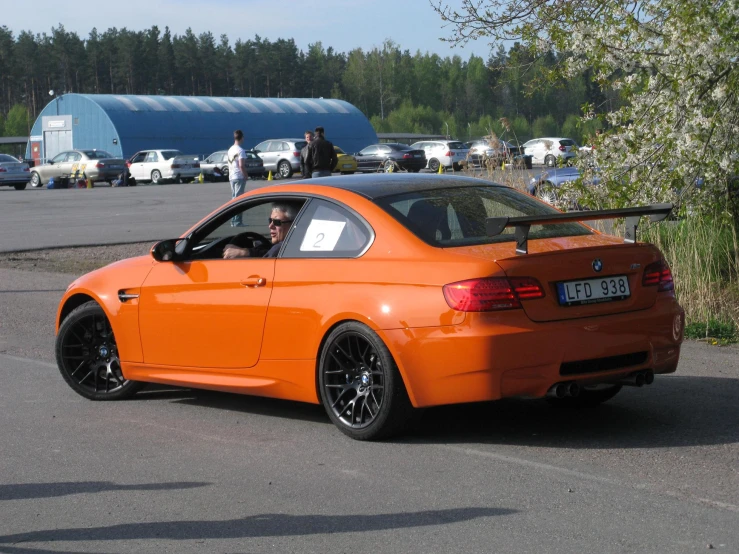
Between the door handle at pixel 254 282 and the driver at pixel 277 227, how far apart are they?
0.18 meters

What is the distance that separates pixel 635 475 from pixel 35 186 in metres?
50.5

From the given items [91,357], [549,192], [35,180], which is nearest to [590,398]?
[91,357]

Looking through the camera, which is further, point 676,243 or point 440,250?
point 676,243

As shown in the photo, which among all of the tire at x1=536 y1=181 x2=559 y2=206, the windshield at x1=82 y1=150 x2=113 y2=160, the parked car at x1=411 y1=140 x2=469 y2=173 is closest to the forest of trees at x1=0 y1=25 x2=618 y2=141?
the parked car at x1=411 y1=140 x2=469 y2=173

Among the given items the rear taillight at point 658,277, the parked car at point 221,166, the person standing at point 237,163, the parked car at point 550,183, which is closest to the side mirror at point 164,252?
the rear taillight at point 658,277

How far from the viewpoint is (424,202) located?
21.2 ft

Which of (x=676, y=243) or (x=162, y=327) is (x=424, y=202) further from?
(x=676, y=243)

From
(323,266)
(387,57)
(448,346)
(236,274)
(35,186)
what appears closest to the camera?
(448,346)

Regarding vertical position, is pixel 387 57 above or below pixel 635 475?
above

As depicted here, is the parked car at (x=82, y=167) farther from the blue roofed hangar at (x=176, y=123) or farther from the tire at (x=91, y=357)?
the tire at (x=91, y=357)

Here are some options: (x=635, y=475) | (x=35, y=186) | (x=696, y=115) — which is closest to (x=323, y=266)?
(x=635, y=475)

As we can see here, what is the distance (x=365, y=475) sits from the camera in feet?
18.0

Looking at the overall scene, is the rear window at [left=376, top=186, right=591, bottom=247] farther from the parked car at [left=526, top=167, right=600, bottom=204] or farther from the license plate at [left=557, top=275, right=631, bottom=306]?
the parked car at [left=526, top=167, right=600, bottom=204]

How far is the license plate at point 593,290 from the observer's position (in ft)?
19.2
